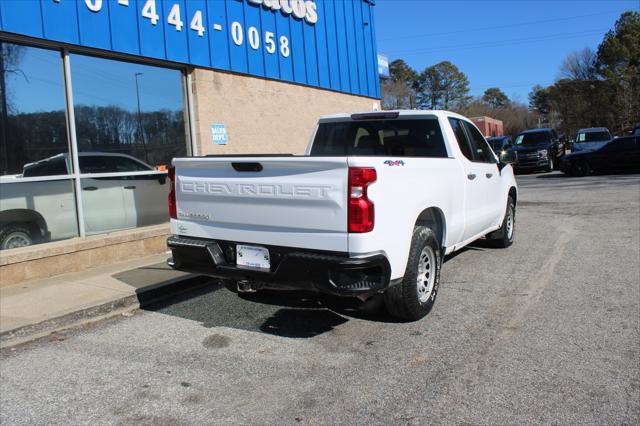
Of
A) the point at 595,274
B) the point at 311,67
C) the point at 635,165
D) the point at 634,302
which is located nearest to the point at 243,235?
the point at 634,302

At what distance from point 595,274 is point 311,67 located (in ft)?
24.9

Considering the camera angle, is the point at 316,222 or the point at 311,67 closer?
the point at 316,222

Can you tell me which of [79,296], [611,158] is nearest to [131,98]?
[79,296]

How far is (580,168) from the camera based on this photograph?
20.6 metres

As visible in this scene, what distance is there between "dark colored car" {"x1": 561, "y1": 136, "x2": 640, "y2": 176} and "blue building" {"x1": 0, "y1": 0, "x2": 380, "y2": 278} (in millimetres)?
13483

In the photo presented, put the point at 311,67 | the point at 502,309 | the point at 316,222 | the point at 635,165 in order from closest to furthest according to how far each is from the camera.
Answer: the point at 316,222
the point at 502,309
the point at 311,67
the point at 635,165

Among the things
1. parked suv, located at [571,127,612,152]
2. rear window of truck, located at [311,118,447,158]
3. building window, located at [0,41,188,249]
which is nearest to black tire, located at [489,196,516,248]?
rear window of truck, located at [311,118,447,158]

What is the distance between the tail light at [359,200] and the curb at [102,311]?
3.08 metres

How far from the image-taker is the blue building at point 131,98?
6789 mm

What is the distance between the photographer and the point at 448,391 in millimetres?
3480

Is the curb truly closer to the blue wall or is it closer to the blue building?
the blue building

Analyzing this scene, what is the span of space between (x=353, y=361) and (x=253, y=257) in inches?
45.3

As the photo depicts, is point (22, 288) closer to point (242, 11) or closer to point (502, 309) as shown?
point (502, 309)

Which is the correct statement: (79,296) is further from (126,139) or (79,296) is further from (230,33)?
(230,33)
